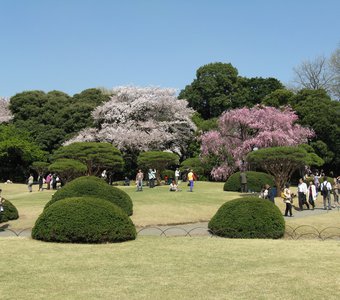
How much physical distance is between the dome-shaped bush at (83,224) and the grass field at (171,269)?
0.48m

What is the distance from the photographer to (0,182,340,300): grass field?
7695 millimetres

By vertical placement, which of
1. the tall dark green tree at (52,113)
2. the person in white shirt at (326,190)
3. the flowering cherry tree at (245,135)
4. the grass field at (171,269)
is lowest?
the grass field at (171,269)

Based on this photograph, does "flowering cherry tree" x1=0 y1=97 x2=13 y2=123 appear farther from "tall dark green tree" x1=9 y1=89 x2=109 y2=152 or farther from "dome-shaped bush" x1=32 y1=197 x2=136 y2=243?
"dome-shaped bush" x1=32 y1=197 x2=136 y2=243

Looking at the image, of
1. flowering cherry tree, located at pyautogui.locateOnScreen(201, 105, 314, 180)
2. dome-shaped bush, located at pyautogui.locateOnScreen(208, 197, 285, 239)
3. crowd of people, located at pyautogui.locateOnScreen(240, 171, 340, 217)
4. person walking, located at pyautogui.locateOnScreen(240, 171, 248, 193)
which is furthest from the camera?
flowering cherry tree, located at pyautogui.locateOnScreen(201, 105, 314, 180)

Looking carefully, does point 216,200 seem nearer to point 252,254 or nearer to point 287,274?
point 252,254

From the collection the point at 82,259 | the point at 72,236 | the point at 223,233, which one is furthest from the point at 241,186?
the point at 82,259

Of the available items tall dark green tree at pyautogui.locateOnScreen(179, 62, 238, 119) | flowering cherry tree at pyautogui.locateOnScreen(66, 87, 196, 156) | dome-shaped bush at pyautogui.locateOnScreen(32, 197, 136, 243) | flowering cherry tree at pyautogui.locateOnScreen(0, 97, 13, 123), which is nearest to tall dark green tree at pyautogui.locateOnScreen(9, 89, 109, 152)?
flowering cherry tree at pyautogui.locateOnScreen(0, 97, 13, 123)

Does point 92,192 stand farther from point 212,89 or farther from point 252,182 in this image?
point 212,89

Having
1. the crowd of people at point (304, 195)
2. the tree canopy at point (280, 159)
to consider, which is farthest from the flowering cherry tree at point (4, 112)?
the crowd of people at point (304, 195)

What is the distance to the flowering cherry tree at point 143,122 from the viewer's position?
45.8 m

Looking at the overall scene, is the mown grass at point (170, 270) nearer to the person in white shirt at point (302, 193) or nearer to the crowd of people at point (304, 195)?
the crowd of people at point (304, 195)

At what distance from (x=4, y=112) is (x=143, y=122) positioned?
890 inches

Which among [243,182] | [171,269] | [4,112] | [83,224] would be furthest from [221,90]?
[171,269]

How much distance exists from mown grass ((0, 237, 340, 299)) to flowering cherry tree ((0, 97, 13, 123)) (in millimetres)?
46681
